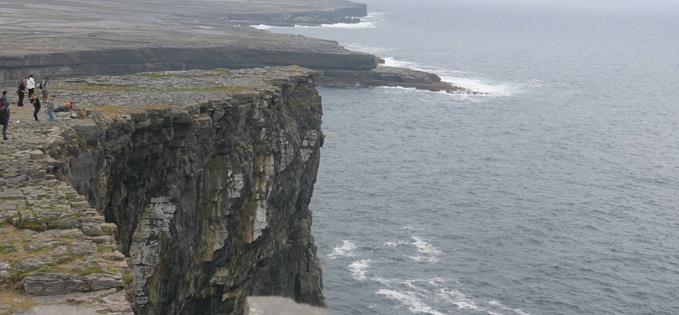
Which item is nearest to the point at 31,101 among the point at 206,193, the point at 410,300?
the point at 206,193

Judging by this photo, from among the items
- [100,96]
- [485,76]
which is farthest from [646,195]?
[485,76]

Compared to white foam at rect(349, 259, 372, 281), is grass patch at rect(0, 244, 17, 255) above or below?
above

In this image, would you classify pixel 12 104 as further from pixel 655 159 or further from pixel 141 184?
pixel 655 159

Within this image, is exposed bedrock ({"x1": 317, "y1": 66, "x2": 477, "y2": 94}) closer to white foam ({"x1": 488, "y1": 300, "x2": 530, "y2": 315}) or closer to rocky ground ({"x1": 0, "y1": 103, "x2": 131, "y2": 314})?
white foam ({"x1": 488, "y1": 300, "x2": 530, "y2": 315})

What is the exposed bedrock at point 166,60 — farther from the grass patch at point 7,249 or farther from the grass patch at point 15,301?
the grass patch at point 15,301

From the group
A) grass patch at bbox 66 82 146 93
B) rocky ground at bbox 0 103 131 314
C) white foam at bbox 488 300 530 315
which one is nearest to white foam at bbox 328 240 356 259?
white foam at bbox 488 300 530 315

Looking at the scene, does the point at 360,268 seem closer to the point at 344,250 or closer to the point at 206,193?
the point at 344,250

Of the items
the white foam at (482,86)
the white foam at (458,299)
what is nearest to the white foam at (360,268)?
the white foam at (458,299)
